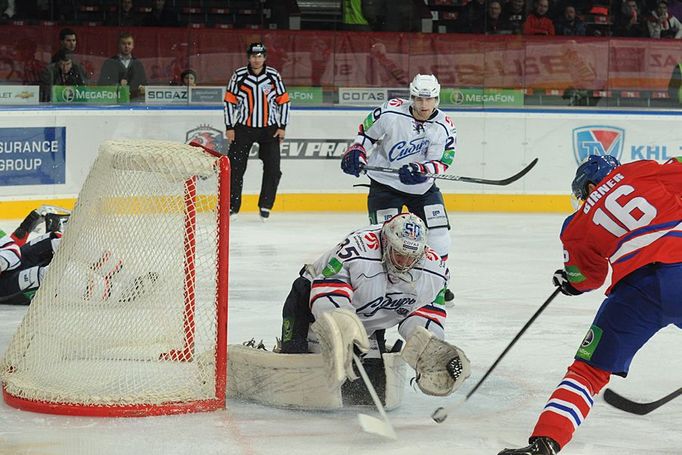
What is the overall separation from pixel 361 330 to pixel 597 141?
21.5 ft

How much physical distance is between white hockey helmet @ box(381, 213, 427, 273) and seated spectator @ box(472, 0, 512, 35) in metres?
6.92

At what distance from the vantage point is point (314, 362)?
396cm

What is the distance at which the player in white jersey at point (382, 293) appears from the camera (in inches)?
152

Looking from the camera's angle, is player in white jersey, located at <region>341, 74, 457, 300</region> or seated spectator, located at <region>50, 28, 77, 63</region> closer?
player in white jersey, located at <region>341, 74, 457, 300</region>

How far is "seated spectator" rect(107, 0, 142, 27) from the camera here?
992cm

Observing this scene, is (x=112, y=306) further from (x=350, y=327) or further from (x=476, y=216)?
(x=476, y=216)

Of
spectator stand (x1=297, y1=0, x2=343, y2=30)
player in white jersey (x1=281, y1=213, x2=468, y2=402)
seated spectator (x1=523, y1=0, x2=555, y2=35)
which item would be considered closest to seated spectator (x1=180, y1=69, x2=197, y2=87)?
spectator stand (x1=297, y1=0, x2=343, y2=30)

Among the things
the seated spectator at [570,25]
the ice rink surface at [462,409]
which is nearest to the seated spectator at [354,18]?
the seated spectator at [570,25]

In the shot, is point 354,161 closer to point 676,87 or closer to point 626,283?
point 626,283

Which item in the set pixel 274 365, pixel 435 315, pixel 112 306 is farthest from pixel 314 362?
pixel 112 306

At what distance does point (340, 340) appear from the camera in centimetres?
370

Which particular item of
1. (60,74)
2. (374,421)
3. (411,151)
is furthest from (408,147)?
(60,74)

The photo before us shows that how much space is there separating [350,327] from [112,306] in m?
0.90

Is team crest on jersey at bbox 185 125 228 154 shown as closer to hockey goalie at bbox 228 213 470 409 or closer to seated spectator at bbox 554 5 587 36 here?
seated spectator at bbox 554 5 587 36
